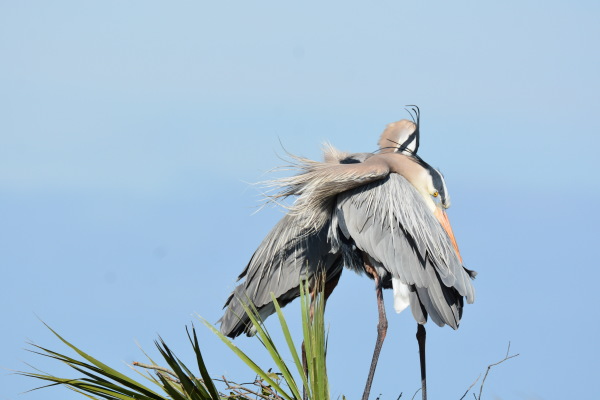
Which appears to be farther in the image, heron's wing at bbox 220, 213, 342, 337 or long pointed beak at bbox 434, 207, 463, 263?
heron's wing at bbox 220, 213, 342, 337

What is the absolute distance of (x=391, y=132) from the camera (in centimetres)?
639

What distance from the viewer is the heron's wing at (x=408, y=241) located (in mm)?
5656

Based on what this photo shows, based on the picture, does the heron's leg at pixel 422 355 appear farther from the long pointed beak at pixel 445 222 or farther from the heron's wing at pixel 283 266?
the heron's wing at pixel 283 266

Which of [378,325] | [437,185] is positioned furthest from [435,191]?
[378,325]

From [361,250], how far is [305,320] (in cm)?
188

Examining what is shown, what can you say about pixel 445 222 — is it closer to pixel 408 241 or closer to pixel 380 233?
pixel 408 241

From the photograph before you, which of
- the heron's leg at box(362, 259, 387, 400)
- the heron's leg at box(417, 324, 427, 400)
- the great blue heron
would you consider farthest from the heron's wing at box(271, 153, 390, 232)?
the heron's leg at box(417, 324, 427, 400)

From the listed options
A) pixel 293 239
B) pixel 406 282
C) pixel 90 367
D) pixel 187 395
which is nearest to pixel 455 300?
pixel 406 282

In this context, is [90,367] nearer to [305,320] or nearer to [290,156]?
[305,320]

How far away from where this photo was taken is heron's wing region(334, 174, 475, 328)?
5.66 metres

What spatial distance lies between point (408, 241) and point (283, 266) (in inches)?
39.4

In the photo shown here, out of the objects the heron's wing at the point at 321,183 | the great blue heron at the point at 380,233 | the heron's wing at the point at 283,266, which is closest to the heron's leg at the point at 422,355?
the great blue heron at the point at 380,233

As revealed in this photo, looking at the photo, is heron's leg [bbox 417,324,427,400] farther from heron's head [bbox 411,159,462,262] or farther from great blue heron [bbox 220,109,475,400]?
heron's head [bbox 411,159,462,262]

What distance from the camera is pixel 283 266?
6.42m
